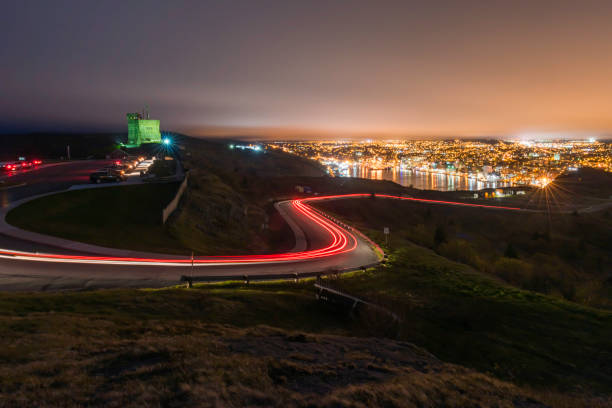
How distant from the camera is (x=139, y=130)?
9162 centimetres

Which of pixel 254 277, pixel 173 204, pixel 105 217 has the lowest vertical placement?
pixel 254 277

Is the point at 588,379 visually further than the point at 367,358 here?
Yes

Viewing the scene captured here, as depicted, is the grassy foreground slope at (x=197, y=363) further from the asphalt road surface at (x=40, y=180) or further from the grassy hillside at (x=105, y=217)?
the asphalt road surface at (x=40, y=180)

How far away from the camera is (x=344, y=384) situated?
7.01 m

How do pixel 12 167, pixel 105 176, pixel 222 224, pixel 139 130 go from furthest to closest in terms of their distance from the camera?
1. pixel 139 130
2. pixel 12 167
3. pixel 105 176
4. pixel 222 224

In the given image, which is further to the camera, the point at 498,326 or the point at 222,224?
the point at 222,224

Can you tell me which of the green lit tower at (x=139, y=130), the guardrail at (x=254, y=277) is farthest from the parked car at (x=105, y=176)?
the green lit tower at (x=139, y=130)

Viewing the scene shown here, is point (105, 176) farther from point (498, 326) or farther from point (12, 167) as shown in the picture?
point (498, 326)

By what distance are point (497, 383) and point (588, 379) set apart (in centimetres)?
493

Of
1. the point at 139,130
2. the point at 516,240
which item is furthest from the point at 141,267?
the point at 139,130

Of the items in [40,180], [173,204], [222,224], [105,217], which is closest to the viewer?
[105,217]

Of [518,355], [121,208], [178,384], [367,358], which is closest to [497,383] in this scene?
[367,358]

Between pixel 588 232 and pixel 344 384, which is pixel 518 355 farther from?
pixel 588 232

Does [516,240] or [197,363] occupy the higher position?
[197,363]
